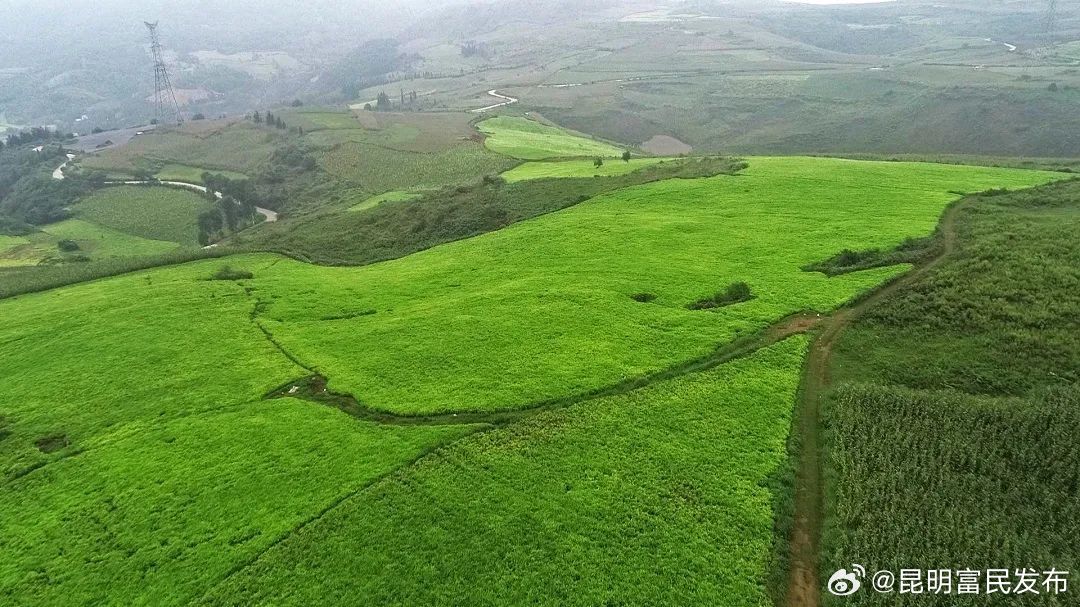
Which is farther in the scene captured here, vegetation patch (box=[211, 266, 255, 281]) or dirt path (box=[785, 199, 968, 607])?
vegetation patch (box=[211, 266, 255, 281])

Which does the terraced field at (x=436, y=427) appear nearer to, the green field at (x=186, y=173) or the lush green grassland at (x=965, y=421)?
the lush green grassland at (x=965, y=421)

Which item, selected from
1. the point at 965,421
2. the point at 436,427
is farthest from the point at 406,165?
the point at 965,421

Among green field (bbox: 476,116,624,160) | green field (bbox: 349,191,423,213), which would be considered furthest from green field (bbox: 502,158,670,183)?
green field (bbox: 349,191,423,213)

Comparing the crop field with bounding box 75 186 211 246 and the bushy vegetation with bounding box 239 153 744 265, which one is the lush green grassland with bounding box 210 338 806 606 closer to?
the bushy vegetation with bounding box 239 153 744 265

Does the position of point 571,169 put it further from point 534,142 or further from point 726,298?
point 726,298

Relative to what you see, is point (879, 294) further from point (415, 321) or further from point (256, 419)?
point (256, 419)

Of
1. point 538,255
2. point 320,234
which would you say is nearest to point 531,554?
point 538,255
